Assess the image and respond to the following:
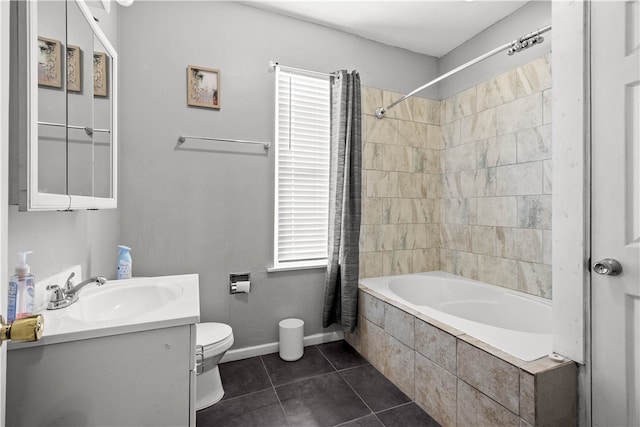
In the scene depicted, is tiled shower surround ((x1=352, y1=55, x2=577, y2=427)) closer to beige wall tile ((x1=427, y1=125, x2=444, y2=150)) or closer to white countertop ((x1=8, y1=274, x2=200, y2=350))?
beige wall tile ((x1=427, y1=125, x2=444, y2=150))

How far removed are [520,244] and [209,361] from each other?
7.29 feet

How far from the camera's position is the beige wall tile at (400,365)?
1794mm

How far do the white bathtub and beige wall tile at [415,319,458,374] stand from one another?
80mm

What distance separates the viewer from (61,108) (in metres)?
1.07

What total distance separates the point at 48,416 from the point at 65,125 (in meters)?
0.95

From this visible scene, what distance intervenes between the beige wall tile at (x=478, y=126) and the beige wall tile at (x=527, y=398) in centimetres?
185

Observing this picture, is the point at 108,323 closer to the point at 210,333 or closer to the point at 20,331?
the point at 20,331

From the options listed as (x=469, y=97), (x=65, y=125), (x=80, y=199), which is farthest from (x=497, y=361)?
(x=469, y=97)

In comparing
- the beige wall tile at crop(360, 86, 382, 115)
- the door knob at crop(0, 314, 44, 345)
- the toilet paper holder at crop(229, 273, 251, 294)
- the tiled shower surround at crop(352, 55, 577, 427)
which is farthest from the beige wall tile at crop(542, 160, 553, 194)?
the door knob at crop(0, 314, 44, 345)

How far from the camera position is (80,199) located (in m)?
1.19

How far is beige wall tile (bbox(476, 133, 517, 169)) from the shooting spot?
2.28 m

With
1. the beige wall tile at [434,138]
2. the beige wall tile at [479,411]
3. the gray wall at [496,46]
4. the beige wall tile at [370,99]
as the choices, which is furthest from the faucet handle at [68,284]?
the gray wall at [496,46]

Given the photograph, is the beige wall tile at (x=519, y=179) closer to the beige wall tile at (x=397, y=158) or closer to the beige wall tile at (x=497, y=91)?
the beige wall tile at (x=497, y=91)

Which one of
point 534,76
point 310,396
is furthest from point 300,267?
point 534,76
